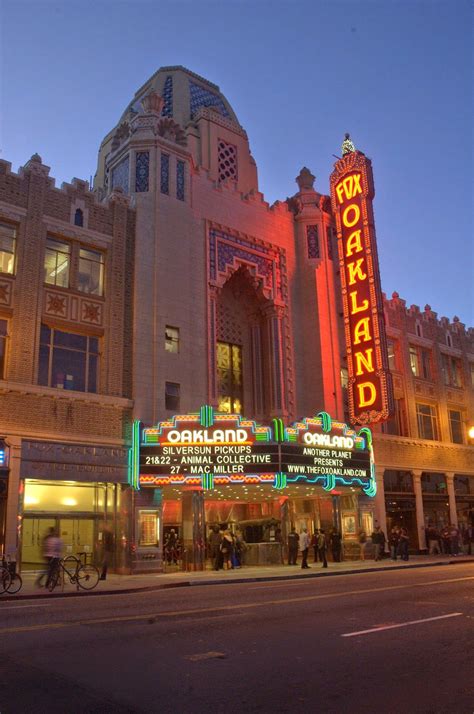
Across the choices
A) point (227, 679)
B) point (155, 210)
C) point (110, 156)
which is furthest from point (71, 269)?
point (227, 679)

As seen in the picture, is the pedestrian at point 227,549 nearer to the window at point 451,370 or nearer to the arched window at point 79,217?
the arched window at point 79,217

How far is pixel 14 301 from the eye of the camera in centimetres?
2509

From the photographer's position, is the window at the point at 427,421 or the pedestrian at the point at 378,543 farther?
the window at the point at 427,421

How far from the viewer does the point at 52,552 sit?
1812cm

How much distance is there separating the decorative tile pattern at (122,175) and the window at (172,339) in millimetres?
7156

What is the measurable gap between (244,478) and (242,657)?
18.9 m

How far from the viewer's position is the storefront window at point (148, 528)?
2602 centimetres

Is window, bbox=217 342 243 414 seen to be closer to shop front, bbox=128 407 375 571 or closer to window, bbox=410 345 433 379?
→ shop front, bbox=128 407 375 571

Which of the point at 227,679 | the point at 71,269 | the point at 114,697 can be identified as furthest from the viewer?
the point at 71,269

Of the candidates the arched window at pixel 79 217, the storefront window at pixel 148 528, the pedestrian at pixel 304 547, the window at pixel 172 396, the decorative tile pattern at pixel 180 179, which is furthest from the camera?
the decorative tile pattern at pixel 180 179

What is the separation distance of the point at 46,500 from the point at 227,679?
67.1 feet

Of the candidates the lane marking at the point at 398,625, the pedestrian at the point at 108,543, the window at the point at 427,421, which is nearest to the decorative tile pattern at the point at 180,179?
the pedestrian at the point at 108,543

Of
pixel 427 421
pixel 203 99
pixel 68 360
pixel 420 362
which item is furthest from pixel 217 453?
pixel 203 99

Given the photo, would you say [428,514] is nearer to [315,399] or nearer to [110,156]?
[315,399]
